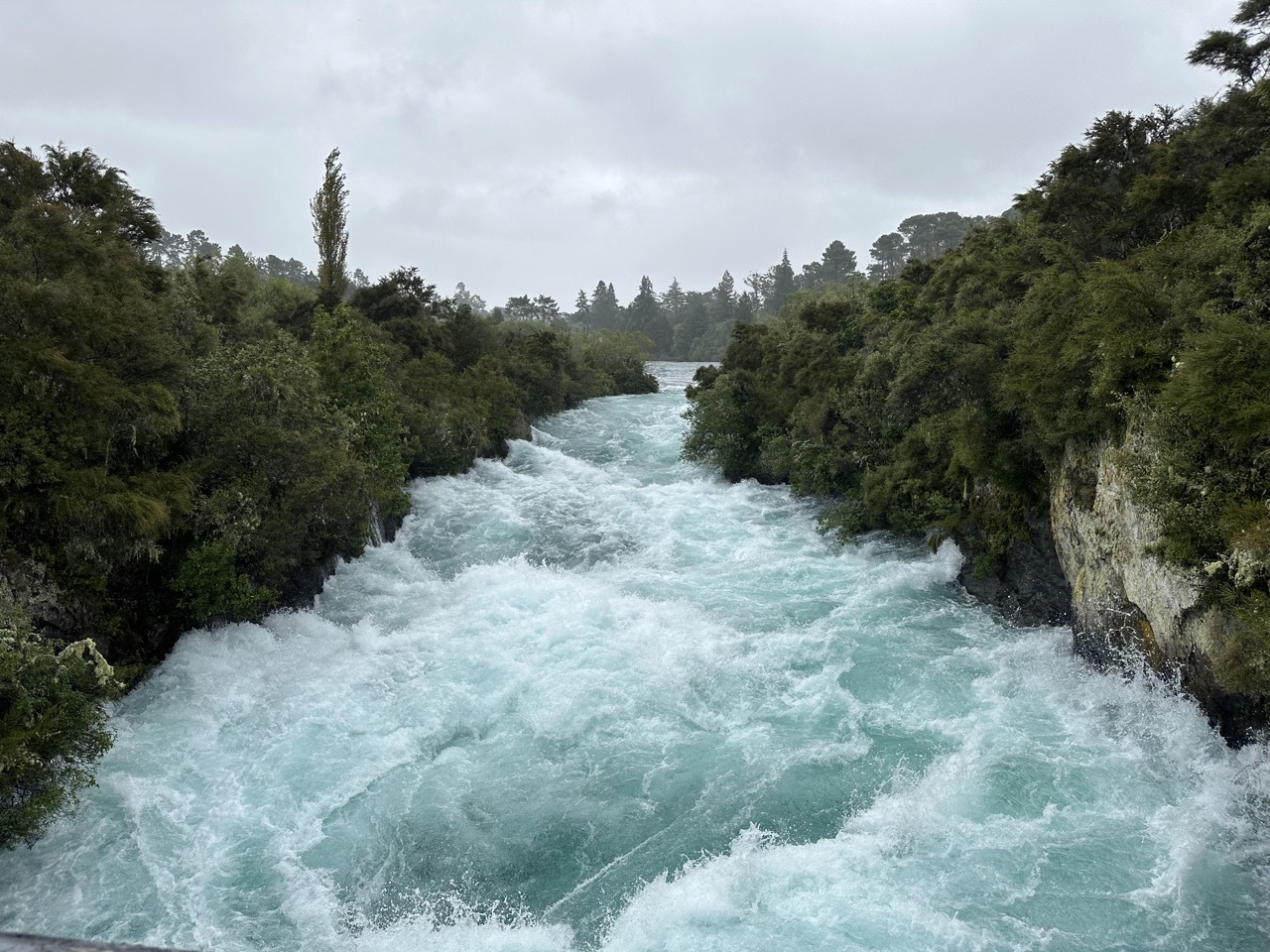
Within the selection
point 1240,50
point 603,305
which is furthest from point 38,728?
point 603,305

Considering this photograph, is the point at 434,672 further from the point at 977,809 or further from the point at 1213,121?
the point at 1213,121

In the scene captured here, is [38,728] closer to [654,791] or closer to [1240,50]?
[654,791]

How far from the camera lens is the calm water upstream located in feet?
22.1

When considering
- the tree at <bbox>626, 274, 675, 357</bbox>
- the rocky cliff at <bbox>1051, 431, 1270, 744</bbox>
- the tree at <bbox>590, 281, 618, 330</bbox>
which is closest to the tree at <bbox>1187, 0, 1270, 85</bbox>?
the rocky cliff at <bbox>1051, 431, 1270, 744</bbox>

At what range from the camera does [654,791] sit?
345 inches

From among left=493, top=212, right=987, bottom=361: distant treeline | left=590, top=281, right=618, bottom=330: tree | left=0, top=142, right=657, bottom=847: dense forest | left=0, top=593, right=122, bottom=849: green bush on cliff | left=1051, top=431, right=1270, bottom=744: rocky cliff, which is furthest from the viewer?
left=590, top=281, right=618, bottom=330: tree

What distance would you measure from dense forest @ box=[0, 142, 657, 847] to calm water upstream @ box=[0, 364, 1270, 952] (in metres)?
1.03

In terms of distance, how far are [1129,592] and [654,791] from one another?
22.5 feet

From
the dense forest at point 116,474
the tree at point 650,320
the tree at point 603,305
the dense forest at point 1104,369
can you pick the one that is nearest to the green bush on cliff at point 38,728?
the dense forest at point 116,474

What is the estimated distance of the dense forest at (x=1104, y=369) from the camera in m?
7.78

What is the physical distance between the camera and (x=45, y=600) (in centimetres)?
937

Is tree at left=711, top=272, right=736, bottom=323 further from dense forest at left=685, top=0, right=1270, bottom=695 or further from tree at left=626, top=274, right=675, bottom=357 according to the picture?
dense forest at left=685, top=0, right=1270, bottom=695

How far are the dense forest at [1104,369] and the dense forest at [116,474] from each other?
11.6 metres

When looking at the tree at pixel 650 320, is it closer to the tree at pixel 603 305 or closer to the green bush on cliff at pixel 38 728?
the tree at pixel 603 305
